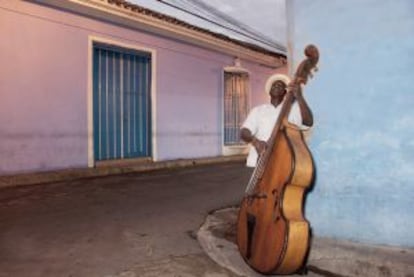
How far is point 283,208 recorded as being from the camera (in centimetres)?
300

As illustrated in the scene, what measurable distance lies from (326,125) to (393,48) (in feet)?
3.02

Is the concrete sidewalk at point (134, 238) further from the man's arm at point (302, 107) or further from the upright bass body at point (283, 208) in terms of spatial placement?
the man's arm at point (302, 107)

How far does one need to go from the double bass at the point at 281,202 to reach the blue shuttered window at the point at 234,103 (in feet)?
36.1

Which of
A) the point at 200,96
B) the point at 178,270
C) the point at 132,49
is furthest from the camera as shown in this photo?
the point at 200,96

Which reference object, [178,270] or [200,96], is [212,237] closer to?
[178,270]

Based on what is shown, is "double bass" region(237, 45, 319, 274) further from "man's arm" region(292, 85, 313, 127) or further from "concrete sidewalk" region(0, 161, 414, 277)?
"concrete sidewalk" region(0, 161, 414, 277)

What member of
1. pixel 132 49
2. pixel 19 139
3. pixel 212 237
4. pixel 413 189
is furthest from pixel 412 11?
pixel 132 49

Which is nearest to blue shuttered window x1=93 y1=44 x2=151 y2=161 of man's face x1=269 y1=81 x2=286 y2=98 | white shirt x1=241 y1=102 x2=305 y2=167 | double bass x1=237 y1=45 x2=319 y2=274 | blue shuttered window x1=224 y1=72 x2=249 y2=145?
blue shuttered window x1=224 y1=72 x2=249 y2=145

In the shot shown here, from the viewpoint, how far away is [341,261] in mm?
3596

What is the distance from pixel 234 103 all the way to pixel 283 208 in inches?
468

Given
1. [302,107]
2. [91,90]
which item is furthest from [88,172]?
[302,107]

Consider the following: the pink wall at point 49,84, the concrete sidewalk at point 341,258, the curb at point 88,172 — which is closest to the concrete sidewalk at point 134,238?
the concrete sidewalk at point 341,258

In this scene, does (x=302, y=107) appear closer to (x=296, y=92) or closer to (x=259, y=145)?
(x=296, y=92)

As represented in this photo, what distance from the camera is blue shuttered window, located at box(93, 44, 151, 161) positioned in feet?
32.6
